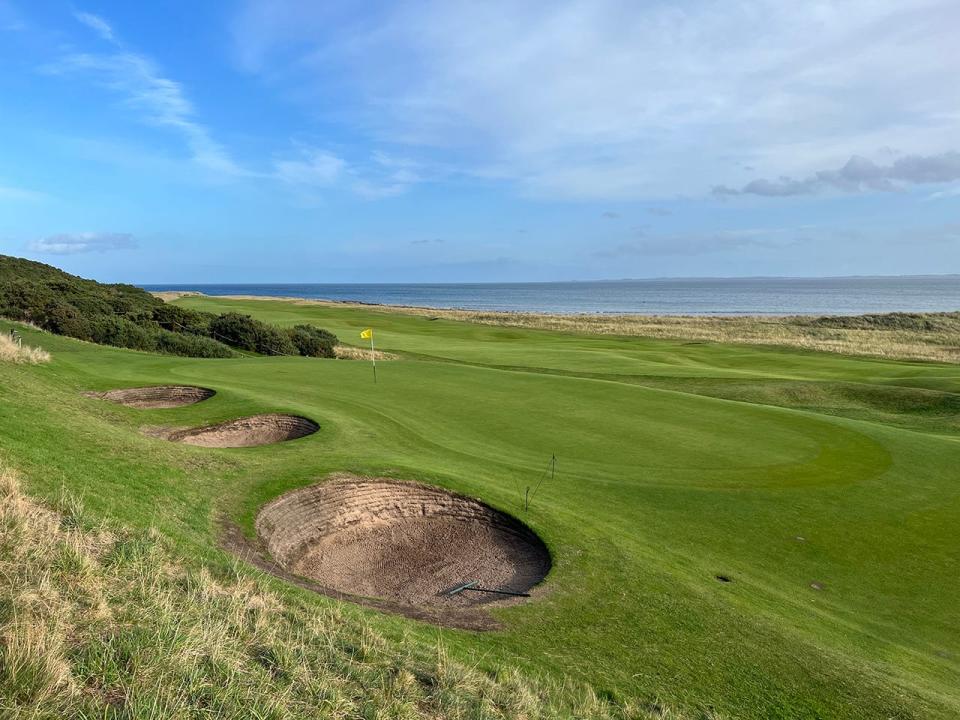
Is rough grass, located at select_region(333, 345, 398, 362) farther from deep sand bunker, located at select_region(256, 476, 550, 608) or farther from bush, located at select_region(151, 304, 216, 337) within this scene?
deep sand bunker, located at select_region(256, 476, 550, 608)

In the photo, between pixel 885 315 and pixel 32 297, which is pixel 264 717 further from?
pixel 885 315

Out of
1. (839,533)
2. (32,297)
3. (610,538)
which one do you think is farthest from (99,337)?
(839,533)

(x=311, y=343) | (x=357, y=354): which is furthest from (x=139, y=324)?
(x=357, y=354)

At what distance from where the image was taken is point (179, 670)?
4172mm

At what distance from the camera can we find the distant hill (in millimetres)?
34688

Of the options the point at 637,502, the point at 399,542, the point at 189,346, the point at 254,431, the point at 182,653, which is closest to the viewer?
the point at 182,653

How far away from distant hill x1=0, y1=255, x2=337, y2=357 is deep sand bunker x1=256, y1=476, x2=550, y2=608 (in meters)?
28.6

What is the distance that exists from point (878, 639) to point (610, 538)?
374 cm

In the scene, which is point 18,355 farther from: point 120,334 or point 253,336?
point 253,336

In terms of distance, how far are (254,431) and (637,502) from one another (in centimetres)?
974

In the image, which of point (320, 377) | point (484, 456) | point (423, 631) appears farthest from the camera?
point (320, 377)

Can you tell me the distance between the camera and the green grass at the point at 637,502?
6949 millimetres

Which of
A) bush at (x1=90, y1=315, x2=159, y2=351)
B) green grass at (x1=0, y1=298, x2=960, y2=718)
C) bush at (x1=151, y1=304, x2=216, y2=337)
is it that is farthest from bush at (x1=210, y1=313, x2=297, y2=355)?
green grass at (x1=0, y1=298, x2=960, y2=718)

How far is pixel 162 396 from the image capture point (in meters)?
18.7
